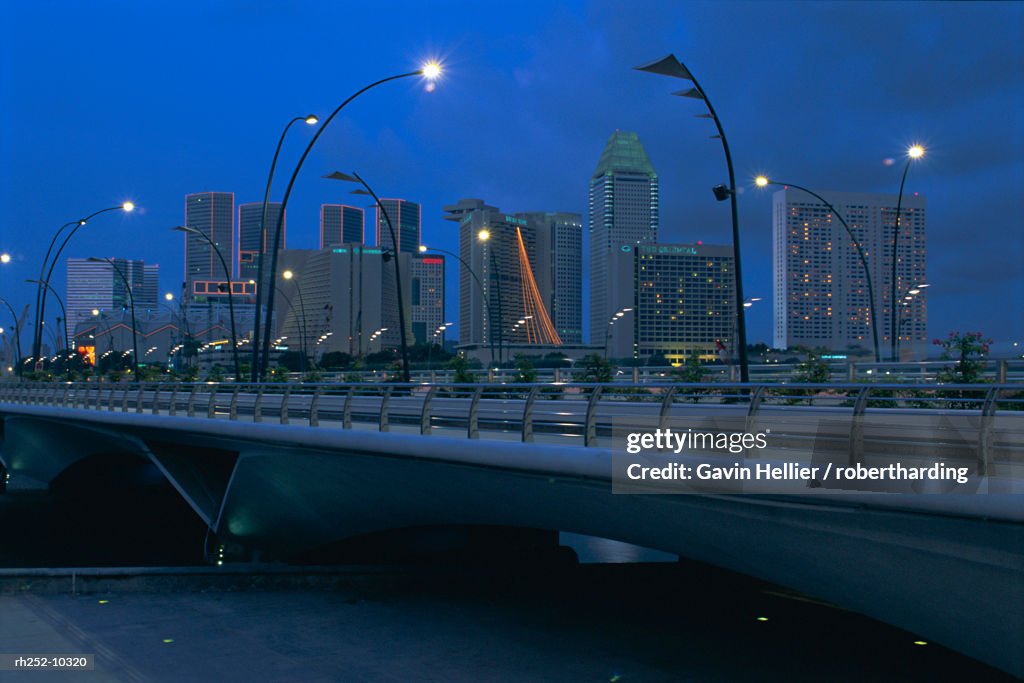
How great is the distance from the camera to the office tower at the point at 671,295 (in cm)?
13662

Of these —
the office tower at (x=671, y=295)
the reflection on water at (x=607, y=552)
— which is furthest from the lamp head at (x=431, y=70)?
the office tower at (x=671, y=295)

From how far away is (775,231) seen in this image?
4171 inches

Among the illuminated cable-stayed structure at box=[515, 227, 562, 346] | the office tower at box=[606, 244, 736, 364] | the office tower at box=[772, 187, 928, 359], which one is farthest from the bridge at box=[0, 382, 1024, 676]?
the illuminated cable-stayed structure at box=[515, 227, 562, 346]

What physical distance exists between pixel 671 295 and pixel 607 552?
119638 mm

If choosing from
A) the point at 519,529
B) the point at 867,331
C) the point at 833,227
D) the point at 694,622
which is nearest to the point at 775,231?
the point at 833,227

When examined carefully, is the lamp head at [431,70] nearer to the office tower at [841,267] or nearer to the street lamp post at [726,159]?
the street lamp post at [726,159]

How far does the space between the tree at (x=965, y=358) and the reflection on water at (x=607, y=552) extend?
9.33 metres

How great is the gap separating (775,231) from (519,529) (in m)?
83.0

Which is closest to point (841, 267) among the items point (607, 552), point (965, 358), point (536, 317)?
point (536, 317)

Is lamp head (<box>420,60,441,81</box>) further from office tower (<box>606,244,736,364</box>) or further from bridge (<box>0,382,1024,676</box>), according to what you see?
office tower (<box>606,244,736,364</box>)

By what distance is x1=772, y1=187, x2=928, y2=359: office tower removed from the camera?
70.9m

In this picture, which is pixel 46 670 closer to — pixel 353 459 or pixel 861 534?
pixel 353 459

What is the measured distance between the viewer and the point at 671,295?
151 m

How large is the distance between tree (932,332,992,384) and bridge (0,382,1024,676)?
4.85 meters
